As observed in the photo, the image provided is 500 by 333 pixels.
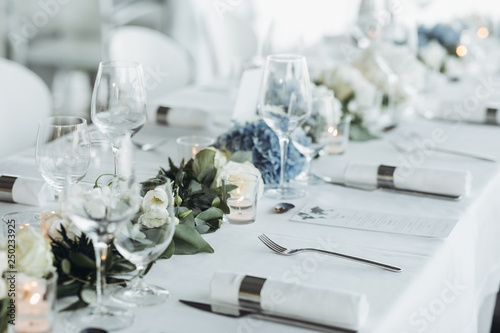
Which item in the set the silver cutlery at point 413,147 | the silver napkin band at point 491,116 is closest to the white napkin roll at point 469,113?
the silver napkin band at point 491,116

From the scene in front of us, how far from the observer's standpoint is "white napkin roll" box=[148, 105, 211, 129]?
202 cm

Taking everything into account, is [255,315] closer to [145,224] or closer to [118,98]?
[145,224]

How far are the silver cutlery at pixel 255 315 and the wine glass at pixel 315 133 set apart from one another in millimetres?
641

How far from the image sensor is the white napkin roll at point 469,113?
7.11 ft

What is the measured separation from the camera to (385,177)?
61.0 inches

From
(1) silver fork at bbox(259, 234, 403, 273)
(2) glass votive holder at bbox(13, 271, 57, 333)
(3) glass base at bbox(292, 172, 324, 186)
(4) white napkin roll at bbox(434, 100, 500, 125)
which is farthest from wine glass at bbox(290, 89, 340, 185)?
(2) glass votive holder at bbox(13, 271, 57, 333)

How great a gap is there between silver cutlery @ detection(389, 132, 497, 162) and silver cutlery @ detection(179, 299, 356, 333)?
1029mm

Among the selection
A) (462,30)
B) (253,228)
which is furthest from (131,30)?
(253,228)

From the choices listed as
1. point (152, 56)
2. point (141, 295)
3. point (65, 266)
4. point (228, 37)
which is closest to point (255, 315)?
point (141, 295)

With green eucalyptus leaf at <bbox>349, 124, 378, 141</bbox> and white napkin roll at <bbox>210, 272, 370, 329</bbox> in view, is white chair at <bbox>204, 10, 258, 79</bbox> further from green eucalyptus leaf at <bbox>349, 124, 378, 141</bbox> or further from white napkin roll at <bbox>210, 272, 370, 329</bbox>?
white napkin roll at <bbox>210, 272, 370, 329</bbox>

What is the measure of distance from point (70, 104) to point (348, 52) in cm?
260

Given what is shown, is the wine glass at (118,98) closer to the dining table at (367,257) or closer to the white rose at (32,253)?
the dining table at (367,257)

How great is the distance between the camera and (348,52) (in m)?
2.73

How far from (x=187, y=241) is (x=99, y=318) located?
0.27 meters
